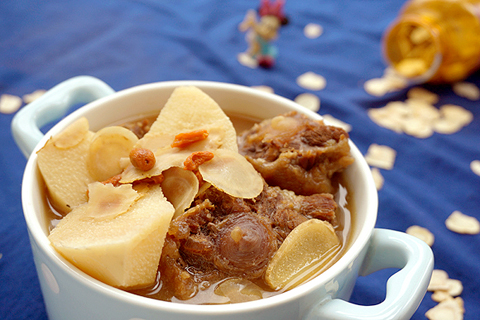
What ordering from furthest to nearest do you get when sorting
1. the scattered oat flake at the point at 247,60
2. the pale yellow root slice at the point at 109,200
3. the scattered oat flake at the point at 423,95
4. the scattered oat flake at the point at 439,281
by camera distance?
1. the scattered oat flake at the point at 247,60
2. the scattered oat flake at the point at 423,95
3. the scattered oat flake at the point at 439,281
4. the pale yellow root slice at the point at 109,200

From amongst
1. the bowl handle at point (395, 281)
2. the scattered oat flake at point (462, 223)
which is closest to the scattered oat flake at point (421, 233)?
the scattered oat flake at point (462, 223)

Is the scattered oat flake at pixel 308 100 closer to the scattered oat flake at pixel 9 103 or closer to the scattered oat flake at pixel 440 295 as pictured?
the scattered oat flake at pixel 440 295

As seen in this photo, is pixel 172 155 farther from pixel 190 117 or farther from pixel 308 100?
pixel 308 100

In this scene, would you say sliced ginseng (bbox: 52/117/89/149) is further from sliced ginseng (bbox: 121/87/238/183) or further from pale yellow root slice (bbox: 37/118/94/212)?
sliced ginseng (bbox: 121/87/238/183)

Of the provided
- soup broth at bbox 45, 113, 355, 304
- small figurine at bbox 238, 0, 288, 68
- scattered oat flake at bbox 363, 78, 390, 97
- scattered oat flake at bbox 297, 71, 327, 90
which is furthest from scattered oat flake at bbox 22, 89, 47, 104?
scattered oat flake at bbox 363, 78, 390, 97

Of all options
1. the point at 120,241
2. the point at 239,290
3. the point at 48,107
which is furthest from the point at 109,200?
the point at 48,107

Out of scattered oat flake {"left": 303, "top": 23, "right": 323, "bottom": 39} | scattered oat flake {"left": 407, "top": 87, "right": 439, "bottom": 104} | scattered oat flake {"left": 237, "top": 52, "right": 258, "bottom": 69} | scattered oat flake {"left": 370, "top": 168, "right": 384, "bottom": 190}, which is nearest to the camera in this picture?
scattered oat flake {"left": 370, "top": 168, "right": 384, "bottom": 190}

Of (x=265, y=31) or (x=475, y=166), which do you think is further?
(x=265, y=31)
